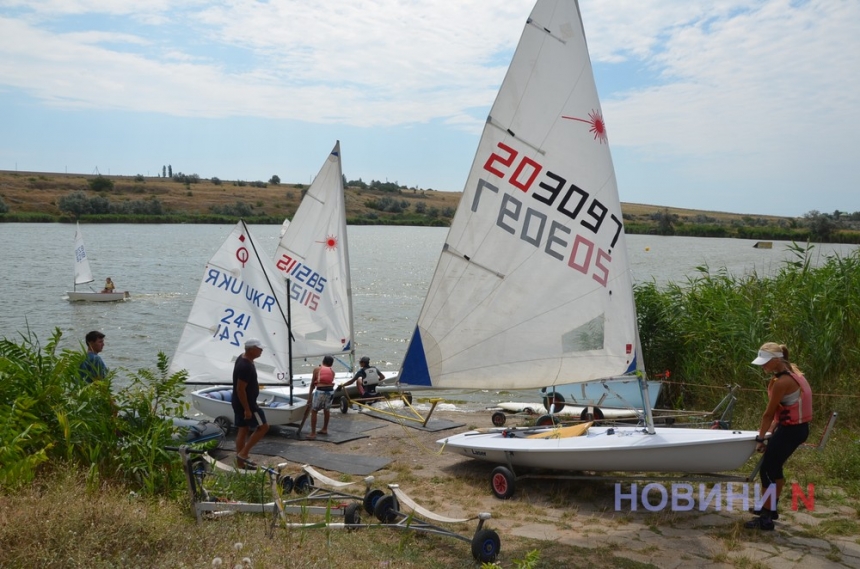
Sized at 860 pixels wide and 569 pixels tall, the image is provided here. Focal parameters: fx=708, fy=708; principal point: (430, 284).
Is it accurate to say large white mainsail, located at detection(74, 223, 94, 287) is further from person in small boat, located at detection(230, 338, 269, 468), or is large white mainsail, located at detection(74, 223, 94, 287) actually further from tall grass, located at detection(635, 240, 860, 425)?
tall grass, located at detection(635, 240, 860, 425)

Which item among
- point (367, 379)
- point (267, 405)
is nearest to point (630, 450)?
point (267, 405)

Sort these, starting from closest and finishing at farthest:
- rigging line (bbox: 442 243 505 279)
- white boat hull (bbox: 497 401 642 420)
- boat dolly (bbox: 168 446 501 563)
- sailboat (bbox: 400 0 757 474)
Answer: boat dolly (bbox: 168 446 501 563) < sailboat (bbox: 400 0 757 474) < rigging line (bbox: 442 243 505 279) < white boat hull (bbox: 497 401 642 420)

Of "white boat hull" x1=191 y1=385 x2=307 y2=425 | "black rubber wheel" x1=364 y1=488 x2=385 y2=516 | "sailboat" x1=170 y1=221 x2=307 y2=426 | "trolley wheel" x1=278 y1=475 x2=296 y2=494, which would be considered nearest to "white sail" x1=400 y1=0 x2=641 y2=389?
"black rubber wheel" x1=364 y1=488 x2=385 y2=516

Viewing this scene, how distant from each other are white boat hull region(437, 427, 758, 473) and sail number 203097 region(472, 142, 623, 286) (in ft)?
5.22

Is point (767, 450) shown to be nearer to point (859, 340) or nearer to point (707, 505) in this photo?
point (707, 505)

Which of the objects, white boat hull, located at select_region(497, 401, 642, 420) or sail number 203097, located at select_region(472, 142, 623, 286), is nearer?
sail number 203097, located at select_region(472, 142, 623, 286)

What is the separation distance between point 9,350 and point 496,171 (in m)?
4.95

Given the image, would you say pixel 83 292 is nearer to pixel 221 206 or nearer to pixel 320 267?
pixel 320 267

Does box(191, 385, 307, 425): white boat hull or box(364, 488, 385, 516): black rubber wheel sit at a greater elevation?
box(364, 488, 385, 516): black rubber wheel

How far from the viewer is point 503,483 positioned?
296 inches

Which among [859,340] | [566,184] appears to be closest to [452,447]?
[566,184]

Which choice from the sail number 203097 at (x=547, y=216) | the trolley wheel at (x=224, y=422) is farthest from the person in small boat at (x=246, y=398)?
the sail number 203097 at (x=547, y=216)

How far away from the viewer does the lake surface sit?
22.2 metres

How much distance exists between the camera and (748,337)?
11.3 metres
